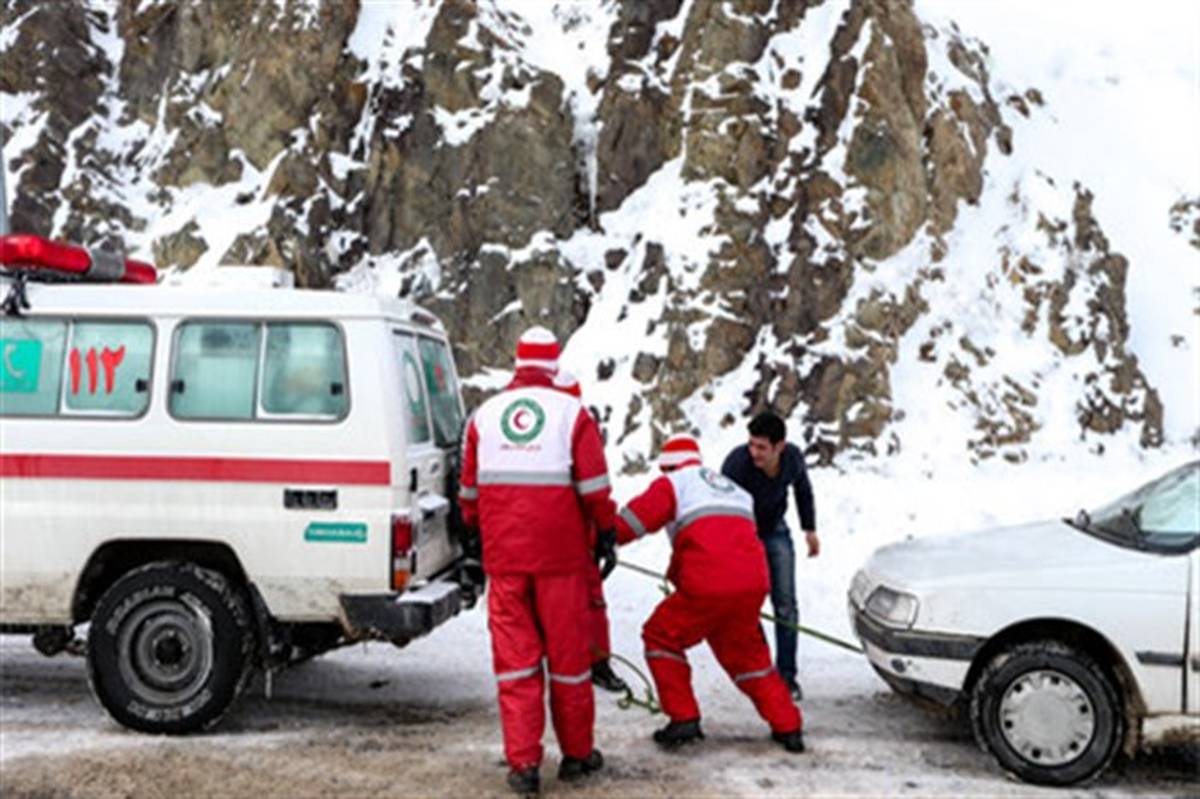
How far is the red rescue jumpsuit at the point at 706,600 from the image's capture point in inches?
222

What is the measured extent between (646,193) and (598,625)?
11.1 m

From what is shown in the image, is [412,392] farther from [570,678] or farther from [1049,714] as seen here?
[1049,714]

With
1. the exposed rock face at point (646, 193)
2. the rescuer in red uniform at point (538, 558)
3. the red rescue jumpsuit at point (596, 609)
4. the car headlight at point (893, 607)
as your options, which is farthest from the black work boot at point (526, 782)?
the exposed rock face at point (646, 193)

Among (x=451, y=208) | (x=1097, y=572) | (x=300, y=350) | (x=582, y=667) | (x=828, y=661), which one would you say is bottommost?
(x=828, y=661)

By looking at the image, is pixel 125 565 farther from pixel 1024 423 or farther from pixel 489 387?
pixel 1024 423

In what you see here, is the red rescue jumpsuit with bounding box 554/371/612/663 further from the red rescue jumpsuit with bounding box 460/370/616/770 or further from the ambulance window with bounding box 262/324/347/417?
the ambulance window with bounding box 262/324/347/417

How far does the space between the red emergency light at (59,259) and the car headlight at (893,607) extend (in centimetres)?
488

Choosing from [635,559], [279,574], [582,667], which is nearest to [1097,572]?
[582,667]

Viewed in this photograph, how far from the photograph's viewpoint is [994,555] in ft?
18.8

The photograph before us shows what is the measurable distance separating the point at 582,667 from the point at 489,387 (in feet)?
35.7

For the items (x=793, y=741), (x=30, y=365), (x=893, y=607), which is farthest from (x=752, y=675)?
(x=30, y=365)

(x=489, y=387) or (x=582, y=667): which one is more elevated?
(x=489, y=387)

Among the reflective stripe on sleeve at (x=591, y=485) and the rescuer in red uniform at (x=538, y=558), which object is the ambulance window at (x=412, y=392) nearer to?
the rescuer in red uniform at (x=538, y=558)

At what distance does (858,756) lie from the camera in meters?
5.66
